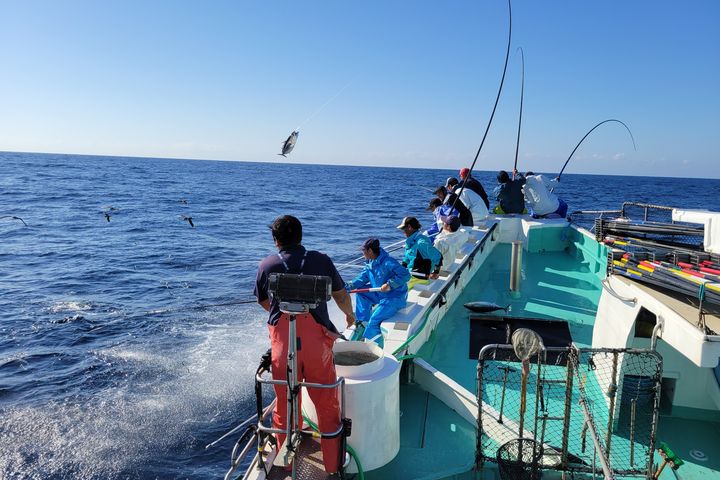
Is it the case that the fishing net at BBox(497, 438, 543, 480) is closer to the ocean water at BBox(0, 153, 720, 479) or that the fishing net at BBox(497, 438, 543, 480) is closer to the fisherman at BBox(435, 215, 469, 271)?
the ocean water at BBox(0, 153, 720, 479)

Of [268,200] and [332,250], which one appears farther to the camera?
[268,200]

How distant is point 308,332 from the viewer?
2.87m

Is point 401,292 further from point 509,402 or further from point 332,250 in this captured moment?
point 332,250

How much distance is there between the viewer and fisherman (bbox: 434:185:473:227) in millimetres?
8906

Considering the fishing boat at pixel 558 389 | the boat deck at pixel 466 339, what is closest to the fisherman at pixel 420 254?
the fishing boat at pixel 558 389

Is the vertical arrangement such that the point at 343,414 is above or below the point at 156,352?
above

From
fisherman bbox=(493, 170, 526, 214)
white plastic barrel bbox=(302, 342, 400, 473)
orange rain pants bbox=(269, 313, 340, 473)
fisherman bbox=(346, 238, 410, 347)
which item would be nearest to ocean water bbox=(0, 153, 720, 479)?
fisherman bbox=(346, 238, 410, 347)

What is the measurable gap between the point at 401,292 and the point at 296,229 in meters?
2.40

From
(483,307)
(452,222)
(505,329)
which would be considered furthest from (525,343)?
(452,222)

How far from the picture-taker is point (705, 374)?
4199mm

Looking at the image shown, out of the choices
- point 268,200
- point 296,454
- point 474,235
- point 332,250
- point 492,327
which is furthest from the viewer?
point 268,200

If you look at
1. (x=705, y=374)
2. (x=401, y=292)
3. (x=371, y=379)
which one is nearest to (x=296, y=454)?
(x=371, y=379)

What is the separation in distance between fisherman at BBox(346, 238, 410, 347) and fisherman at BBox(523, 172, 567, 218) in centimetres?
774

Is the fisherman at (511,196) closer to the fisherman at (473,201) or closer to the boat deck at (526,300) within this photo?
the fisherman at (473,201)
